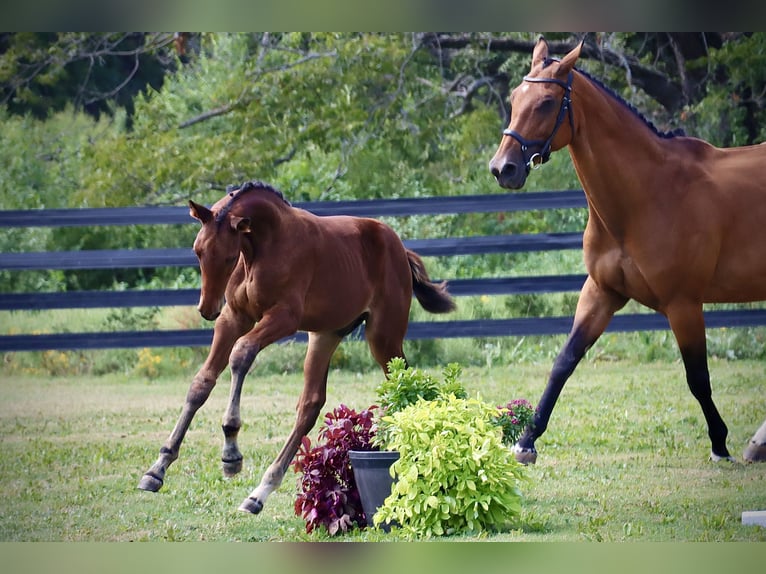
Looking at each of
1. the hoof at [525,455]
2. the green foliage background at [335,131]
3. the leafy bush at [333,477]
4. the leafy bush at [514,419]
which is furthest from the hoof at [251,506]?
the green foliage background at [335,131]

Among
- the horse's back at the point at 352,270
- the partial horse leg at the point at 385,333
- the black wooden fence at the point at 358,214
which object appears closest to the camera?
the horse's back at the point at 352,270

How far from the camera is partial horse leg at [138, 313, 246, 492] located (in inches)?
217

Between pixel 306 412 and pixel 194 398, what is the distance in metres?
0.72

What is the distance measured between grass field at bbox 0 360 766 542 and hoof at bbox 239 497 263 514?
5 cm

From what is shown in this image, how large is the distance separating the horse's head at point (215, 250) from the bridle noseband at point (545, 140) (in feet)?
4.76

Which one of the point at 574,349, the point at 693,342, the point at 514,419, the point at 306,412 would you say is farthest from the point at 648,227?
the point at 306,412

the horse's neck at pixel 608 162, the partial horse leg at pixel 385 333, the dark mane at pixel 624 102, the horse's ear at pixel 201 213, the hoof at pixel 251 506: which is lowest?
the hoof at pixel 251 506

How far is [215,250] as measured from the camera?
5492mm

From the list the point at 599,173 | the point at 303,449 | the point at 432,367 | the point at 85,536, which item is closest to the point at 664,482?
the point at 599,173

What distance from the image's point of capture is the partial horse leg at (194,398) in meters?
5.52

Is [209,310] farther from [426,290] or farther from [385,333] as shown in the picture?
[426,290]

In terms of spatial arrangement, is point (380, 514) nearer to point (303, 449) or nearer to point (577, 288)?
point (303, 449)

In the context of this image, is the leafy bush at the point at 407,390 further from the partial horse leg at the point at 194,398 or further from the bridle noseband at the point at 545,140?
the bridle noseband at the point at 545,140

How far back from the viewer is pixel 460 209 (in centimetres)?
1030
